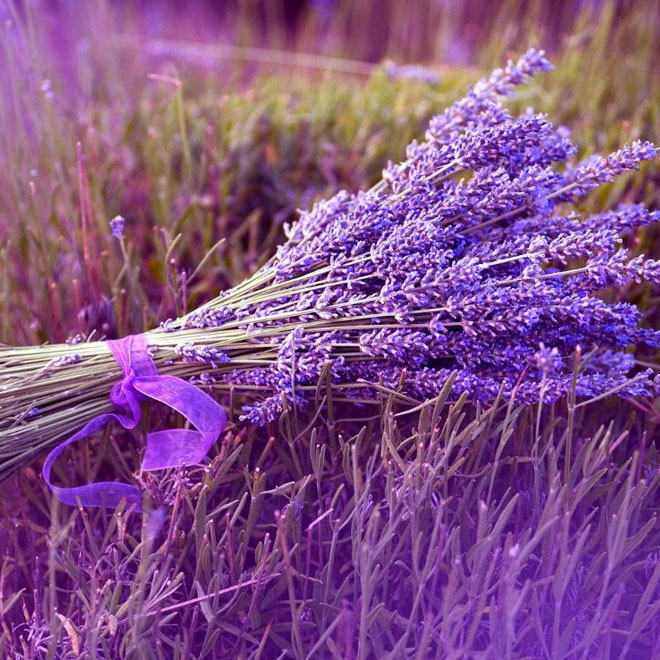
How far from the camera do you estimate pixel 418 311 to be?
106cm

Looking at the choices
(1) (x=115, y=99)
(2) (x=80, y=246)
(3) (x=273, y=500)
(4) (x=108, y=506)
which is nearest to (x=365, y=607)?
(3) (x=273, y=500)

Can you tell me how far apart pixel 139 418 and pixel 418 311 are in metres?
0.45

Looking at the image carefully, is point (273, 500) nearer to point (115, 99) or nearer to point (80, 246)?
point (80, 246)

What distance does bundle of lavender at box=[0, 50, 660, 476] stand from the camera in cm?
105

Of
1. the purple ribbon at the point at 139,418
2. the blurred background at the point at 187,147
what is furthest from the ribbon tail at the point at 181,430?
the blurred background at the point at 187,147

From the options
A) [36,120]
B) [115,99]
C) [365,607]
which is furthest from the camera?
Result: [115,99]

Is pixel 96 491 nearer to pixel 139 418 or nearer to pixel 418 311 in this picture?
pixel 139 418

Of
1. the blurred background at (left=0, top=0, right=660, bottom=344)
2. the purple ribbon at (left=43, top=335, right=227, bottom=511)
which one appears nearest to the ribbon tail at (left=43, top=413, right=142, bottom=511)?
the purple ribbon at (left=43, top=335, right=227, bottom=511)

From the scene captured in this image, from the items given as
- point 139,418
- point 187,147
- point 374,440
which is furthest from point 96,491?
point 187,147

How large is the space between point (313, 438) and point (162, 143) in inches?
52.8

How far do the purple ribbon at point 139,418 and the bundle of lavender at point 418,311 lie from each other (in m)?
0.03

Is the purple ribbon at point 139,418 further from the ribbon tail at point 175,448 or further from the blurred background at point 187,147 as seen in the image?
the blurred background at point 187,147

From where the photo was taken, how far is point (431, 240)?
→ 3.56 ft

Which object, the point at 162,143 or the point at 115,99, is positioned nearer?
the point at 162,143
